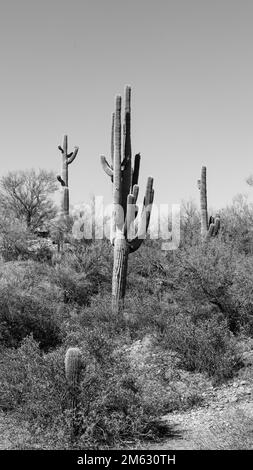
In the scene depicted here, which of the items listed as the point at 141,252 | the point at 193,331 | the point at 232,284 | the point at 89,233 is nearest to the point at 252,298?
the point at 232,284

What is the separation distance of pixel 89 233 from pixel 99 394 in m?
13.9

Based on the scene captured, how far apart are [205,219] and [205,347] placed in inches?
404

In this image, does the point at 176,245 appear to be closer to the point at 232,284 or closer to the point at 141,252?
the point at 141,252

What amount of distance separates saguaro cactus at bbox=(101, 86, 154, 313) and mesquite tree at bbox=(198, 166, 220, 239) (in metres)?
4.14

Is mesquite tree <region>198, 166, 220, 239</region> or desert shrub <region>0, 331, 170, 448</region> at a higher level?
mesquite tree <region>198, 166, 220, 239</region>

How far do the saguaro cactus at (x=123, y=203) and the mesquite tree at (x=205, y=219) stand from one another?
163 inches

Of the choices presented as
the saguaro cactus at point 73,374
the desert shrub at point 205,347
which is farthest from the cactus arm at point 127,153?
the saguaro cactus at point 73,374

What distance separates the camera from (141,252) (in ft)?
65.8

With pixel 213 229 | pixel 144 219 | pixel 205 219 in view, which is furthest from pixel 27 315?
pixel 205 219

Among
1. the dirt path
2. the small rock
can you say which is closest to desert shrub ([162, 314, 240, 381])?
the dirt path

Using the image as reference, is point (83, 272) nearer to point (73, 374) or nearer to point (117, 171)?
point (117, 171)

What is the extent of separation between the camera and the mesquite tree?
21.1m

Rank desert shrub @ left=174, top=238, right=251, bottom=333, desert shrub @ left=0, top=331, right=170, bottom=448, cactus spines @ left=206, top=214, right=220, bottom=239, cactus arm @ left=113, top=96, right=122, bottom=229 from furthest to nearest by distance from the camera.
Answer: cactus spines @ left=206, top=214, right=220, bottom=239 → cactus arm @ left=113, top=96, right=122, bottom=229 → desert shrub @ left=174, top=238, right=251, bottom=333 → desert shrub @ left=0, top=331, right=170, bottom=448

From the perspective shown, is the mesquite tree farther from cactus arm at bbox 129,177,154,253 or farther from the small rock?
the small rock
